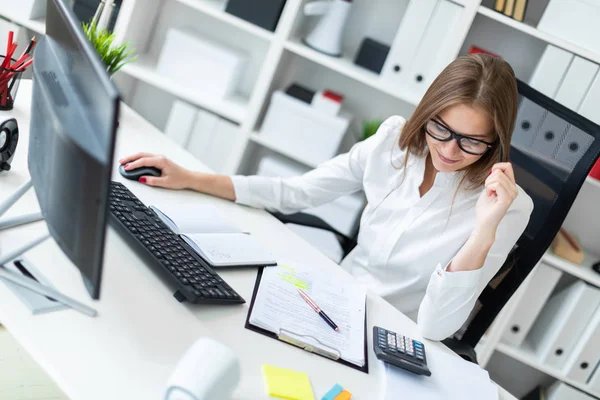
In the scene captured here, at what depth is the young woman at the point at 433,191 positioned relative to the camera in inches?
57.2

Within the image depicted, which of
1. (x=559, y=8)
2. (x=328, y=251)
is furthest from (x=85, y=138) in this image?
(x=559, y=8)

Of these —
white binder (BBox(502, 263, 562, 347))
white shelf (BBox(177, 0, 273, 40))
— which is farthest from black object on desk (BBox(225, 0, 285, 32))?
white binder (BBox(502, 263, 562, 347))

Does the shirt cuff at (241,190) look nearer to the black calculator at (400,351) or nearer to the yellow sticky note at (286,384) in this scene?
the black calculator at (400,351)

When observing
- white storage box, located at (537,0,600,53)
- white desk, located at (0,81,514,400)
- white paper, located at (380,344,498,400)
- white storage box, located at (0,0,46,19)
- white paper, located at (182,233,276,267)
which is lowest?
white desk, located at (0,81,514,400)

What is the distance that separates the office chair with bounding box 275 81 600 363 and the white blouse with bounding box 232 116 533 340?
76 millimetres

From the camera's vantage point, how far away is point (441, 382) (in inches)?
48.5

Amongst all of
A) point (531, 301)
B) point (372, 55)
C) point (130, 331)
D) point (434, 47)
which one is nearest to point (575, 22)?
point (434, 47)

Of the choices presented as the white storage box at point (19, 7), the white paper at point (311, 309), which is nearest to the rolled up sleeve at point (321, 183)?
the white paper at point (311, 309)

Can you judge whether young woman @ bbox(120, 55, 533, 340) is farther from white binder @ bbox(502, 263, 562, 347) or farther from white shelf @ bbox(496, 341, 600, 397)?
white shelf @ bbox(496, 341, 600, 397)

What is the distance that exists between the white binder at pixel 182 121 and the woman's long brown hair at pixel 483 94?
1.40 m

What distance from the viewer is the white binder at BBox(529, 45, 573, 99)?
91.7 inches

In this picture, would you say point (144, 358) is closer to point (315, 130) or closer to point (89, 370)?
point (89, 370)

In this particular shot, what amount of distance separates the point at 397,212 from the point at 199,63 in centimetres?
138

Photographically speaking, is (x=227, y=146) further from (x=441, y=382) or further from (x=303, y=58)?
(x=441, y=382)
